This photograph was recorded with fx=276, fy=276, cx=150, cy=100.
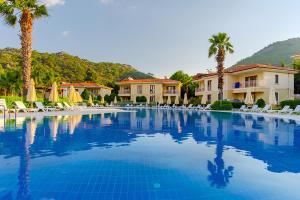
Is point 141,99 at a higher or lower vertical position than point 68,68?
lower

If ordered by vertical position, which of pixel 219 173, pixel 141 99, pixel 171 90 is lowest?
pixel 219 173

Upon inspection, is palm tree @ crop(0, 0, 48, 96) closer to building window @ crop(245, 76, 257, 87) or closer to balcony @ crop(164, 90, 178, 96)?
building window @ crop(245, 76, 257, 87)

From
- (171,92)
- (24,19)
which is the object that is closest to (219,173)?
(24,19)

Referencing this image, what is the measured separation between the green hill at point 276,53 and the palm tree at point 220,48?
49.1 m

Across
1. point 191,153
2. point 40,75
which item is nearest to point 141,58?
point 40,75

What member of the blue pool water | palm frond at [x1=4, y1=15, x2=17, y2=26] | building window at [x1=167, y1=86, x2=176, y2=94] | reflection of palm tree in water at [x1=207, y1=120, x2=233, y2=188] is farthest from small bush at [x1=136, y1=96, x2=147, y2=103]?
reflection of palm tree in water at [x1=207, y1=120, x2=233, y2=188]

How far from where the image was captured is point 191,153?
6992mm

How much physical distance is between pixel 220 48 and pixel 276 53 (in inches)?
2460

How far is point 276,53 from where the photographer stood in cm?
8694

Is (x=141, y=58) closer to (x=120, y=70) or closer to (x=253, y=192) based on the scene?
(x=120, y=70)

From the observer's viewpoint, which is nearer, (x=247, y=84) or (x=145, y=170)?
(x=145, y=170)

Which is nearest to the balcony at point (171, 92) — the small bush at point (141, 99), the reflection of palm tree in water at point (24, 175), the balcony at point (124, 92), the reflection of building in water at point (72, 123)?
the small bush at point (141, 99)

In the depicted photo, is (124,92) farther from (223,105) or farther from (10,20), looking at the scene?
(10,20)

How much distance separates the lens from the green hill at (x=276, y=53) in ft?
262
